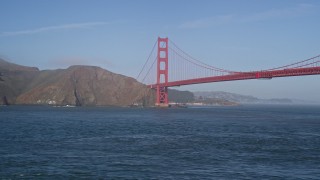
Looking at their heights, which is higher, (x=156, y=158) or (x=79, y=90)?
(x=79, y=90)

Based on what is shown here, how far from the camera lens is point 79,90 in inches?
6865

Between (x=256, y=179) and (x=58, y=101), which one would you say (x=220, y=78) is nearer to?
(x=256, y=179)

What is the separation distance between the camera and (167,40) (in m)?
129

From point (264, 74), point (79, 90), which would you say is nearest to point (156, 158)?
point (264, 74)

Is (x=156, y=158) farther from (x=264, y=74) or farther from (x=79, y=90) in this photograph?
(x=79, y=90)

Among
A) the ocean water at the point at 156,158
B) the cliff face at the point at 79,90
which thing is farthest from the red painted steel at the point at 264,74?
the cliff face at the point at 79,90

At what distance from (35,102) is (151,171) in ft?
511

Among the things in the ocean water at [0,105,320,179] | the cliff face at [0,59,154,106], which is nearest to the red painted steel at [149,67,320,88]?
the ocean water at [0,105,320,179]

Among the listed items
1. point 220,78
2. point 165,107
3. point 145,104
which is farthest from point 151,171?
point 145,104

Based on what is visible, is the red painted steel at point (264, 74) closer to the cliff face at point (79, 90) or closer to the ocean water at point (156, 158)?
the ocean water at point (156, 158)

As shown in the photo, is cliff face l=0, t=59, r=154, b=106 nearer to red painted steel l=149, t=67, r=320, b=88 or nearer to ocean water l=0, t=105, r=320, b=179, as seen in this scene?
red painted steel l=149, t=67, r=320, b=88

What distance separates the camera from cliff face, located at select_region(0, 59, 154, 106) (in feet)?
552

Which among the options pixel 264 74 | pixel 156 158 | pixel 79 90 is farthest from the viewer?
pixel 79 90

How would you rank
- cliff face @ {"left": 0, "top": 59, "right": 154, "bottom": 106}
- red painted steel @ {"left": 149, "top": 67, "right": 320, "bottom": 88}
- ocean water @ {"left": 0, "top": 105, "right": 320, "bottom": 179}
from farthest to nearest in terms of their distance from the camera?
cliff face @ {"left": 0, "top": 59, "right": 154, "bottom": 106} → red painted steel @ {"left": 149, "top": 67, "right": 320, "bottom": 88} → ocean water @ {"left": 0, "top": 105, "right": 320, "bottom": 179}
